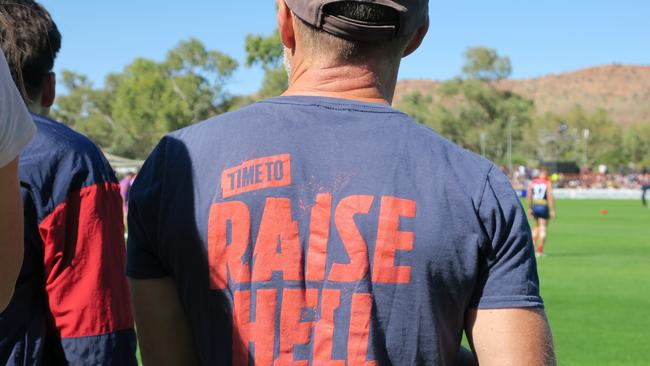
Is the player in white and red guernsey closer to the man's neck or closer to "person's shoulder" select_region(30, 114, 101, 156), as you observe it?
"person's shoulder" select_region(30, 114, 101, 156)

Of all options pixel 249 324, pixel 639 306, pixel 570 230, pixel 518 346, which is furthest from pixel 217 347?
pixel 570 230

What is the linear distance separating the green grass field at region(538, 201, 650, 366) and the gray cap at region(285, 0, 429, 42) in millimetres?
6680

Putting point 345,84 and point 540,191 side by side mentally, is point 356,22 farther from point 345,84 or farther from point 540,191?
point 540,191

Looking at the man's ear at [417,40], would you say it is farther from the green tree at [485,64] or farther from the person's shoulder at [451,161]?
the green tree at [485,64]

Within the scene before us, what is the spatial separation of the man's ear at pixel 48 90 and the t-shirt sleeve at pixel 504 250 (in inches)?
66.8

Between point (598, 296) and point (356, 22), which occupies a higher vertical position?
point (356, 22)

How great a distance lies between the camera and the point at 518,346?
1.92 m

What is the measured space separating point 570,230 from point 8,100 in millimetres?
28793

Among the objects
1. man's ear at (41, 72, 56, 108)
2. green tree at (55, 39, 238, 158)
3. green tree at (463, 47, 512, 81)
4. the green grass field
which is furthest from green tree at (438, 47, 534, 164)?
man's ear at (41, 72, 56, 108)

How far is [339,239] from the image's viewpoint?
194cm

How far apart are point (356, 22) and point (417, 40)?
26 cm

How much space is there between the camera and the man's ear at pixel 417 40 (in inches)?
86.6

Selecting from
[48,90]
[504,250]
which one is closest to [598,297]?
[48,90]

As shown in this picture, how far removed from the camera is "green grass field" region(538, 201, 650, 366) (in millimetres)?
8820
